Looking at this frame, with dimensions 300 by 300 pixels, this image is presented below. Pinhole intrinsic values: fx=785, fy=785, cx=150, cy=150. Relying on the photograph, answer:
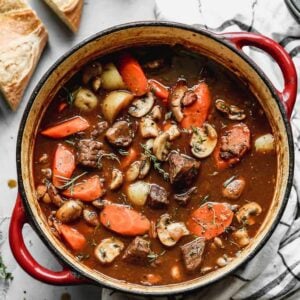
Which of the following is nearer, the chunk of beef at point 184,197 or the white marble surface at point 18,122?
the chunk of beef at point 184,197

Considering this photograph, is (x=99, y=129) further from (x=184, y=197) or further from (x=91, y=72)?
(x=184, y=197)

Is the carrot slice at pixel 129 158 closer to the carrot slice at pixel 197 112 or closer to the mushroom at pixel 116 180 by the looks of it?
the mushroom at pixel 116 180

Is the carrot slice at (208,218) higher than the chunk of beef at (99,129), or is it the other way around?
the chunk of beef at (99,129)

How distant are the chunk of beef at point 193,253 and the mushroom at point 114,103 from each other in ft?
2.06

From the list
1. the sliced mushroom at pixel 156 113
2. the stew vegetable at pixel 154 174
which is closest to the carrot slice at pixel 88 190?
the stew vegetable at pixel 154 174

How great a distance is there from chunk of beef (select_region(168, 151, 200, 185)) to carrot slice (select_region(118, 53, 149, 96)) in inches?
12.3

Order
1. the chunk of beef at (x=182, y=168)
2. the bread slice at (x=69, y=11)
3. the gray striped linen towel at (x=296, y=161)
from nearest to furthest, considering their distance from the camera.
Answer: the chunk of beef at (x=182, y=168) < the gray striped linen towel at (x=296, y=161) < the bread slice at (x=69, y=11)

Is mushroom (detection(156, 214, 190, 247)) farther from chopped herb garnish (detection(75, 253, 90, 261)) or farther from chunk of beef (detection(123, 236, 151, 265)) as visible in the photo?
chopped herb garnish (detection(75, 253, 90, 261))

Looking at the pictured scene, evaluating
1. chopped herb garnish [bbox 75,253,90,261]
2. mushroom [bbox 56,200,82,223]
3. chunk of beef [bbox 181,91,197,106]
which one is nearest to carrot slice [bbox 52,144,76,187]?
mushroom [bbox 56,200,82,223]

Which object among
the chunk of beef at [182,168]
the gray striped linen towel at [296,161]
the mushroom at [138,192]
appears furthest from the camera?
the gray striped linen towel at [296,161]

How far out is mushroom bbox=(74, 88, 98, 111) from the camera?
3393mm

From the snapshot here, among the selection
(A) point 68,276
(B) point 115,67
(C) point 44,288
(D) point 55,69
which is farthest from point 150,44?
(C) point 44,288

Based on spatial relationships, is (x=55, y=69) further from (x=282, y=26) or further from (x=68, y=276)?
(x=282, y=26)

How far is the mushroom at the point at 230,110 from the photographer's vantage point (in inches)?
133
